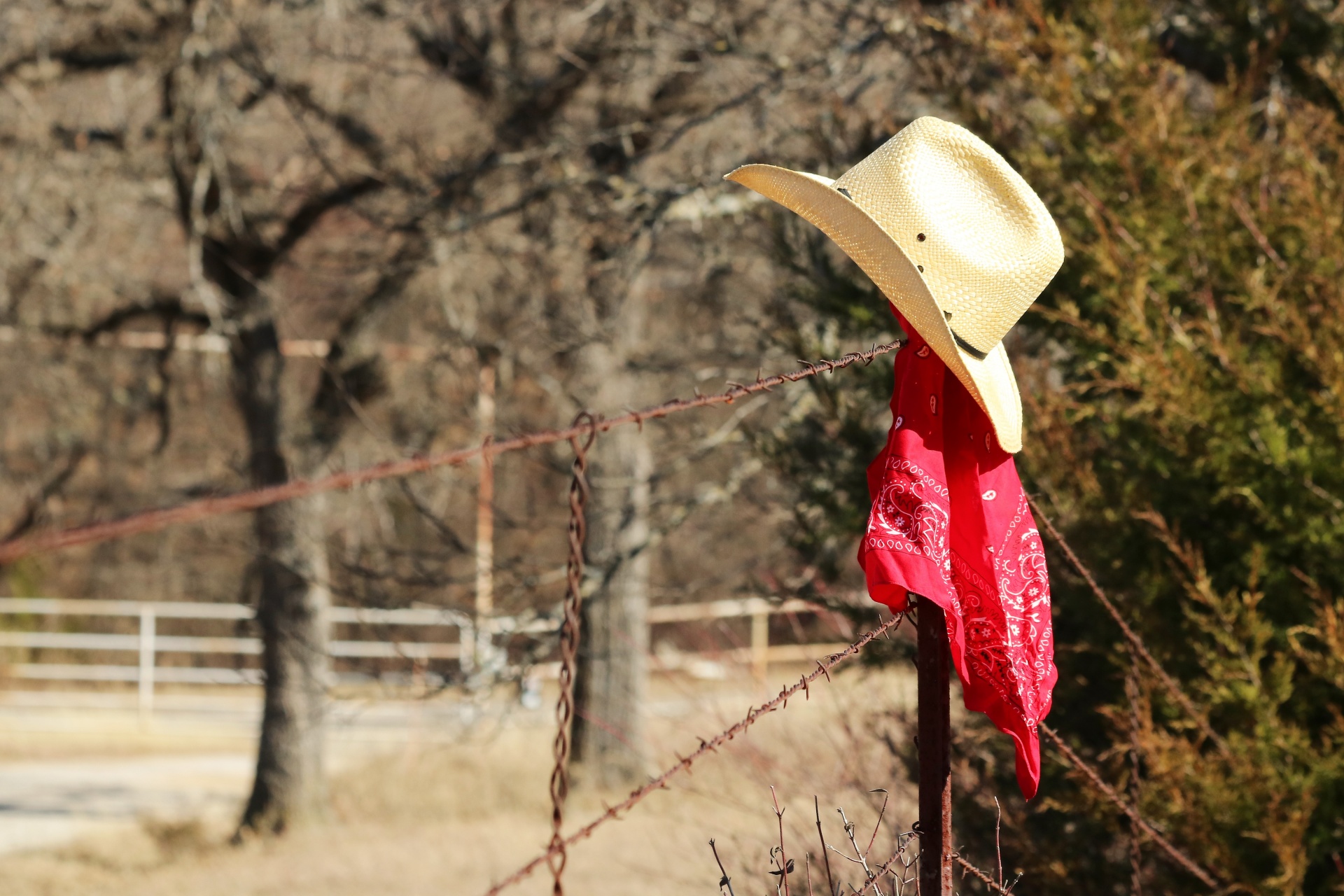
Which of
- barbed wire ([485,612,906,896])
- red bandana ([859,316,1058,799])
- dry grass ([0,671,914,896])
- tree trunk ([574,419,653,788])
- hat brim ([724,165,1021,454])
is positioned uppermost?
hat brim ([724,165,1021,454])

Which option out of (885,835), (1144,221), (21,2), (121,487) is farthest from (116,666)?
(1144,221)

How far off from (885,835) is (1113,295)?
2.11m

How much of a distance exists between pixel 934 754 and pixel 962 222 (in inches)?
33.6

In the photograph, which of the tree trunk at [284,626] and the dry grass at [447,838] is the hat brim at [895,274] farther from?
the tree trunk at [284,626]

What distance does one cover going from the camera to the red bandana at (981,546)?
212 centimetres

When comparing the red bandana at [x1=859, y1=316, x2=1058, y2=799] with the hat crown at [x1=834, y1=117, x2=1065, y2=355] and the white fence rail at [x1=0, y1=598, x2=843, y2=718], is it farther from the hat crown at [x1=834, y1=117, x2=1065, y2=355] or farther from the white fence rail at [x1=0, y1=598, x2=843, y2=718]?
the white fence rail at [x1=0, y1=598, x2=843, y2=718]

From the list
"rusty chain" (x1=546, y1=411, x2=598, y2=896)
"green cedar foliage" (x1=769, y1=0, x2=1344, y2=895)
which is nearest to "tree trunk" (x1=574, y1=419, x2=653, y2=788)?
"green cedar foliage" (x1=769, y1=0, x2=1344, y2=895)

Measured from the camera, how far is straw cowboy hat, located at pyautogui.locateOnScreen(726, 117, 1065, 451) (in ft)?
6.73

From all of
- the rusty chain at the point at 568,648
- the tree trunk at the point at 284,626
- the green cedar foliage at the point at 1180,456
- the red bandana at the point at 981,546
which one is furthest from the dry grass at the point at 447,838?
the rusty chain at the point at 568,648

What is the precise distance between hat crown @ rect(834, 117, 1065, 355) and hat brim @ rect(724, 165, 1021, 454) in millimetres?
50

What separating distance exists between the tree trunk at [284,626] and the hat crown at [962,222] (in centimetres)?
866

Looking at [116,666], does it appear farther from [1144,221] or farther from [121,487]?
[1144,221]

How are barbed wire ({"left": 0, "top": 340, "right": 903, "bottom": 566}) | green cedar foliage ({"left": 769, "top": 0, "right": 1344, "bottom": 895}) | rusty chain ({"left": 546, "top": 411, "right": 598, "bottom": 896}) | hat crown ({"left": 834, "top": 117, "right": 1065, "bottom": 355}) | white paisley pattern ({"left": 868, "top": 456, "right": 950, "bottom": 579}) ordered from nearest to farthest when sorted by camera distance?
1. barbed wire ({"left": 0, "top": 340, "right": 903, "bottom": 566})
2. rusty chain ({"left": 546, "top": 411, "right": 598, "bottom": 896})
3. white paisley pattern ({"left": 868, "top": 456, "right": 950, "bottom": 579})
4. hat crown ({"left": 834, "top": 117, "right": 1065, "bottom": 355})
5. green cedar foliage ({"left": 769, "top": 0, "right": 1344, "bottom": 895})

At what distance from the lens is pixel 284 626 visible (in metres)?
10.2
